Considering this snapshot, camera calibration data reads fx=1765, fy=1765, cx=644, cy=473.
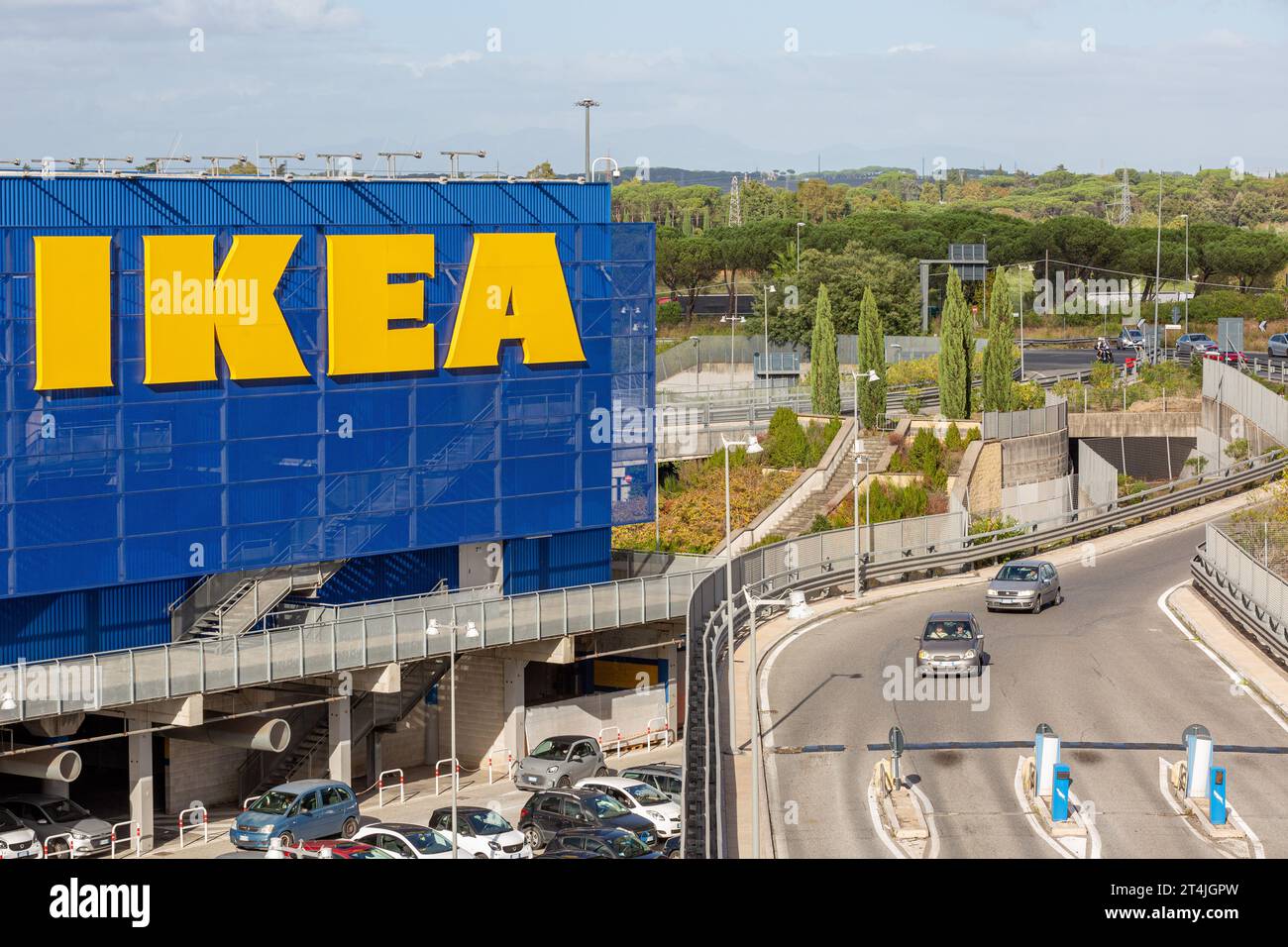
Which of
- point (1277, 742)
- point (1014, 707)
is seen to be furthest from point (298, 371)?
point (1277, 742)

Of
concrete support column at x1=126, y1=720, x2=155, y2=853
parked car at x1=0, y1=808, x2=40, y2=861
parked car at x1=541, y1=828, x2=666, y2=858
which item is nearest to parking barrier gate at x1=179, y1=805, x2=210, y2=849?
concrete support column at x1=126, y1=720, x2=155, y2=853

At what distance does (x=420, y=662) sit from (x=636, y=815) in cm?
1159

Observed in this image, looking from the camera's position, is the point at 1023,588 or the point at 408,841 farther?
the point at 1023,588

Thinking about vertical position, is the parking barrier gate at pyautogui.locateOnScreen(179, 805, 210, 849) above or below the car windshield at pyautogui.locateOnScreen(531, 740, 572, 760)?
below

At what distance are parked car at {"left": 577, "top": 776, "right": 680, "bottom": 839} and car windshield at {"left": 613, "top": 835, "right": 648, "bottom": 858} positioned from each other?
2200mm

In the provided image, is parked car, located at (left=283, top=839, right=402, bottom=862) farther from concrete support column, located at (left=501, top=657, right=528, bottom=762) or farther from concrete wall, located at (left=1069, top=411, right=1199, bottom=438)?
concrete wall, located at (left=1069, top=411, right=1199, bottom=438)

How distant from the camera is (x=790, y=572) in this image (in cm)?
5069

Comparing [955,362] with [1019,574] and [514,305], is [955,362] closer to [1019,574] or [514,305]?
[1019,574]

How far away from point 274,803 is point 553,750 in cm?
900

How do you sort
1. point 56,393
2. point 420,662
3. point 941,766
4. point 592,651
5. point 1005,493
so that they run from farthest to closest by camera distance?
1. point 1005,493
2. point 592,651
3. point 420,662
4. point 56,393
5. point 941,766

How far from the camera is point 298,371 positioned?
4412 cm

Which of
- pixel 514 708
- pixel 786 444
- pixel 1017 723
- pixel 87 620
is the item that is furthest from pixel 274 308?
pixel 786 444

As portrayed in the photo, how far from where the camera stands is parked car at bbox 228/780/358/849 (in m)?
37.5

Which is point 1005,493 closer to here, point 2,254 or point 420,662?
point 420,662
